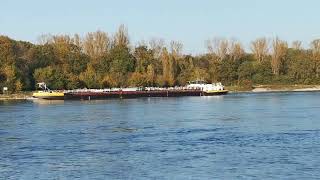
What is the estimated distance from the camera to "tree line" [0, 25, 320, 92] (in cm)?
9231

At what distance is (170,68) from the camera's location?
102 metres

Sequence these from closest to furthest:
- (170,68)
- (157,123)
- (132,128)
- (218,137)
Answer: (218,137), (132,128), (157,123), (170,68)

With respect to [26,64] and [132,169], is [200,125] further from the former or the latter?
[26,64]

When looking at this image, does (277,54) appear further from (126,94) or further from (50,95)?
(50,95)

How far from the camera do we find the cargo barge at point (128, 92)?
271 ft

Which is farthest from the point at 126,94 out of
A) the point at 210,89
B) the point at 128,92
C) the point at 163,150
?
the point at 163,150

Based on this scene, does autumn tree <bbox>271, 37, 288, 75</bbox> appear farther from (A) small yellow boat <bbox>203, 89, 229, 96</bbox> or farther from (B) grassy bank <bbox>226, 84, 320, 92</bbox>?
(A) small yellow boat <bbox>203, 89, 229, 96</bbox>

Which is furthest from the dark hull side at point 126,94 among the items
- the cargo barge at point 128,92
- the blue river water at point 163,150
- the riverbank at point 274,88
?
the blue river water at point 163,150

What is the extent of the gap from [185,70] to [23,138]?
78173 millimetres

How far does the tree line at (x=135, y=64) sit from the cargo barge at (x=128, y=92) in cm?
489

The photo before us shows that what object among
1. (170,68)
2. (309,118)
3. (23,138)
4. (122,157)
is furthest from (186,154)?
(170,68)

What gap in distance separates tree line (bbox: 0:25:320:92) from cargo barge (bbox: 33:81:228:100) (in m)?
4.89

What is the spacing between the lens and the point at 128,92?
8869 centimetres

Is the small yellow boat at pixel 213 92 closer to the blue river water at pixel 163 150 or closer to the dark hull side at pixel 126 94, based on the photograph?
the dark hull side at pixel 126 94
